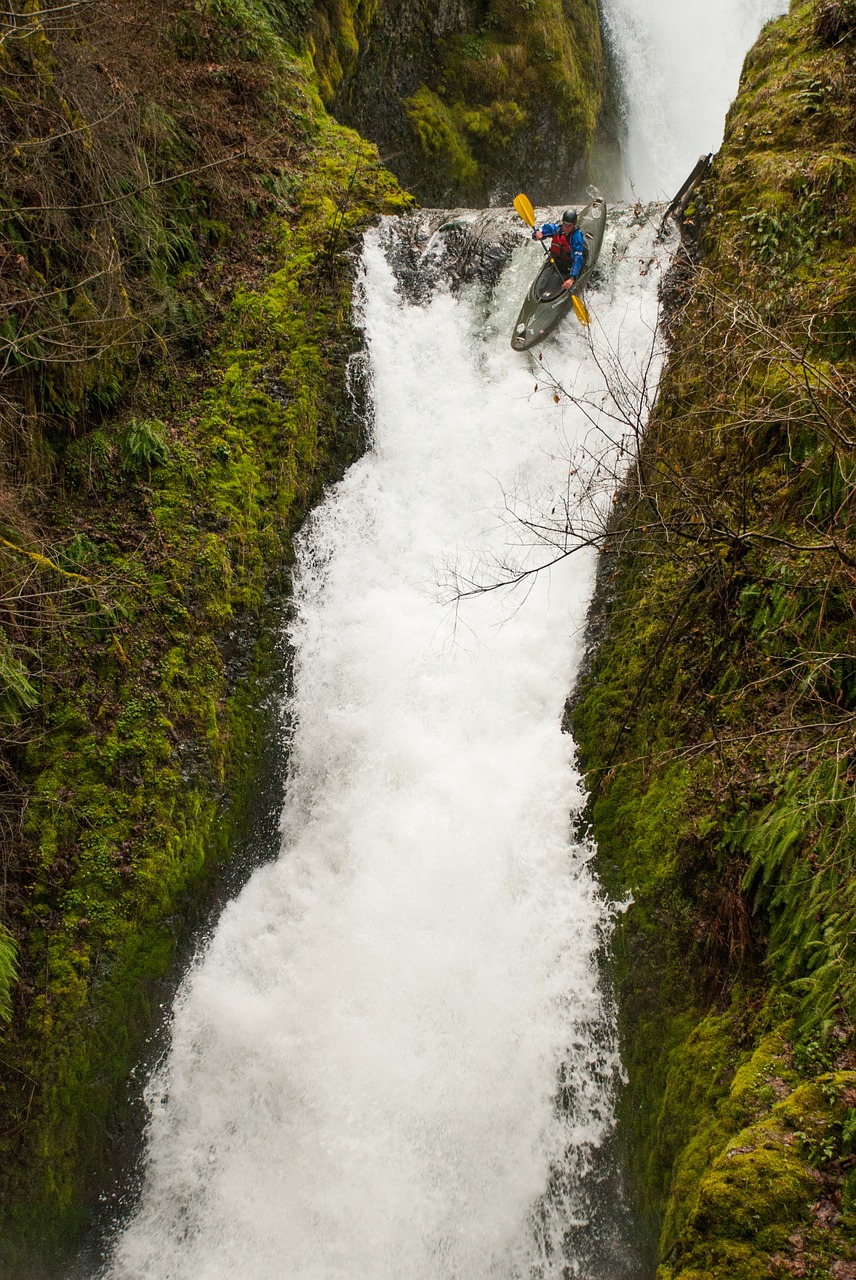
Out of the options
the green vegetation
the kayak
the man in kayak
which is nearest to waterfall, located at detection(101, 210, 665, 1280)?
the kayak

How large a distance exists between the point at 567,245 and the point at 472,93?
7920 mm

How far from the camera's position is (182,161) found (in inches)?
351

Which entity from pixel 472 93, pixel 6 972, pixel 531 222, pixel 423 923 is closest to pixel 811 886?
pixel 423 923

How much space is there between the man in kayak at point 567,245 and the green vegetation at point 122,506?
259 cm

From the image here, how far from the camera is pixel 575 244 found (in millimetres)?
9062

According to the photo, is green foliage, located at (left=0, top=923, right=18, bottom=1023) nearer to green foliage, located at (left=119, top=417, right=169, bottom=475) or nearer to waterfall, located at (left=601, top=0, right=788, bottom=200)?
green foliage, located at (left=119, top=417, right=169, bottom=475)

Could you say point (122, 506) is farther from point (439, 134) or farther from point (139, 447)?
point (439, 134)

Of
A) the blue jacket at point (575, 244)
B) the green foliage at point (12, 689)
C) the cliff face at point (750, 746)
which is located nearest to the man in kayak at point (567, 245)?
the blue jacket at point (575, 244)

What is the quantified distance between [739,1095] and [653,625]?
12.3 ft

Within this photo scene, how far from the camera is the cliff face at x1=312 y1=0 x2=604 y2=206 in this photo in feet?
42.6

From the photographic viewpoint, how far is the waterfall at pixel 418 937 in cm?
569

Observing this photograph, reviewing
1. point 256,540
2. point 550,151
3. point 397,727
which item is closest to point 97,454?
point 256,540

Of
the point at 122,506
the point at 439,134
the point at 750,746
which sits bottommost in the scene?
the point at 750,746

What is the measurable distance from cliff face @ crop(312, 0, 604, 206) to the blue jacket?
18.5 ft
